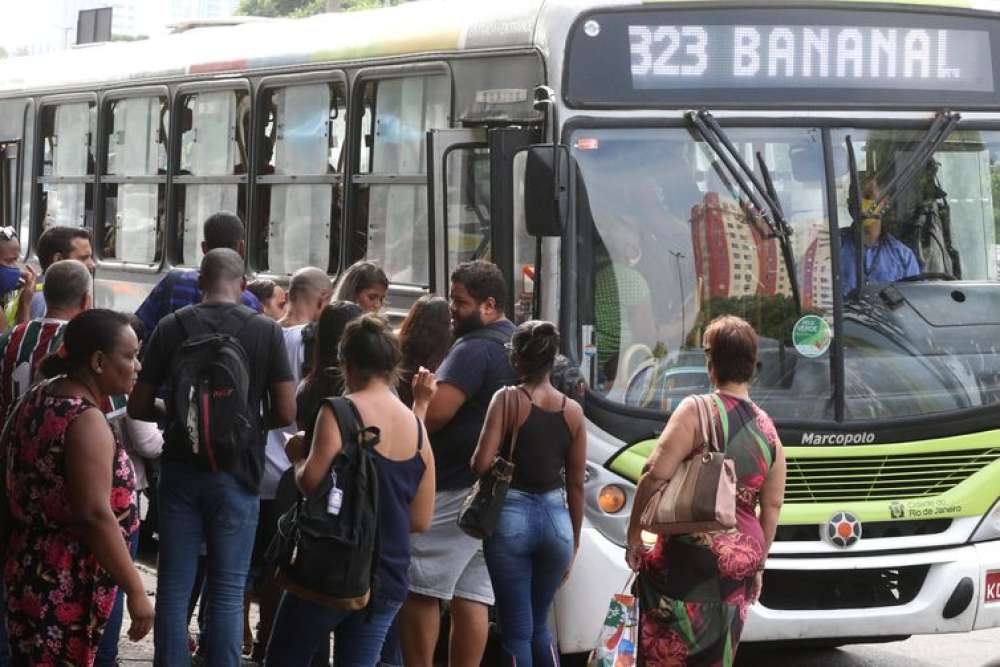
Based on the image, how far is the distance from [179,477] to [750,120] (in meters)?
2.82

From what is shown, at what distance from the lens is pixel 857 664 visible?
879cm

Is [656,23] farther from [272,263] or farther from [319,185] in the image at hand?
[272,263]

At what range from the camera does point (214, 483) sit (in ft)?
21.3

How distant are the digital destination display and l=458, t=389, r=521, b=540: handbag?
5.88 feet

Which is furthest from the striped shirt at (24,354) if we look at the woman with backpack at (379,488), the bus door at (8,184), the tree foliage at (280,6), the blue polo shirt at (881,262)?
the tree foliage at (280,6)

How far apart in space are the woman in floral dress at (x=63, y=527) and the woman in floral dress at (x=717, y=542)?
5.32 feet

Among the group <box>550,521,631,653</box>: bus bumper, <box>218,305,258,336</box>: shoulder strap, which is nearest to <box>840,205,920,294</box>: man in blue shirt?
<box>550,521,631,653</box>: bus bumper

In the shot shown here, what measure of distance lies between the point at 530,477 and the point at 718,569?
0.93 metres

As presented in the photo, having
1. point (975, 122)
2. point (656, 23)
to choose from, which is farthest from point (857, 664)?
point (656, 23)

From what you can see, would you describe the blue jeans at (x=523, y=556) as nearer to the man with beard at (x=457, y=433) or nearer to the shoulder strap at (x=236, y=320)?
the man with beard at (x=457, y=433)

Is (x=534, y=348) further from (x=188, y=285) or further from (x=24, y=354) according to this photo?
(x=188, y=285)

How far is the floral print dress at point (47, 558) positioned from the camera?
205 inches

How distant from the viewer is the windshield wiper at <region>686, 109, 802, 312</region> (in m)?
7.79

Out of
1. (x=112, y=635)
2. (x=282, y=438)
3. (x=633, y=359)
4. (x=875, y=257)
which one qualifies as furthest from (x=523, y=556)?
(x=875, y=257)
